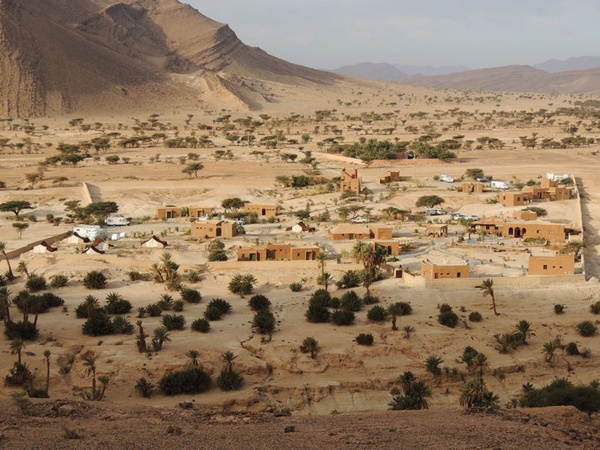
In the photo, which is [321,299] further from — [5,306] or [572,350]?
[5,306]

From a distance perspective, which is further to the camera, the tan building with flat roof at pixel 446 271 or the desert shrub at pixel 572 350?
the tan building with flat roof at pixel 446 271

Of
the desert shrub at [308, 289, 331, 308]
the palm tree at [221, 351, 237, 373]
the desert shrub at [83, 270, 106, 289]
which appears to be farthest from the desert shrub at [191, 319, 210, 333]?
the desert shrub at [83, 270, 106, 289]

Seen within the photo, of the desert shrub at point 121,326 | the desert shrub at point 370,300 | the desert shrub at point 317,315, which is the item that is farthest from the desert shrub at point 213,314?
the desert shrub at point 370,300

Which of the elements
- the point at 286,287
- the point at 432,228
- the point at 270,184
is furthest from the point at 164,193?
the point at 286,287

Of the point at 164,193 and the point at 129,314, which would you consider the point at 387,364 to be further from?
the point at 164,193

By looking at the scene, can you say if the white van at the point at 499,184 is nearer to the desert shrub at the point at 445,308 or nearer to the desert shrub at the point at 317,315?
the desert shrub at the point at 445,308
